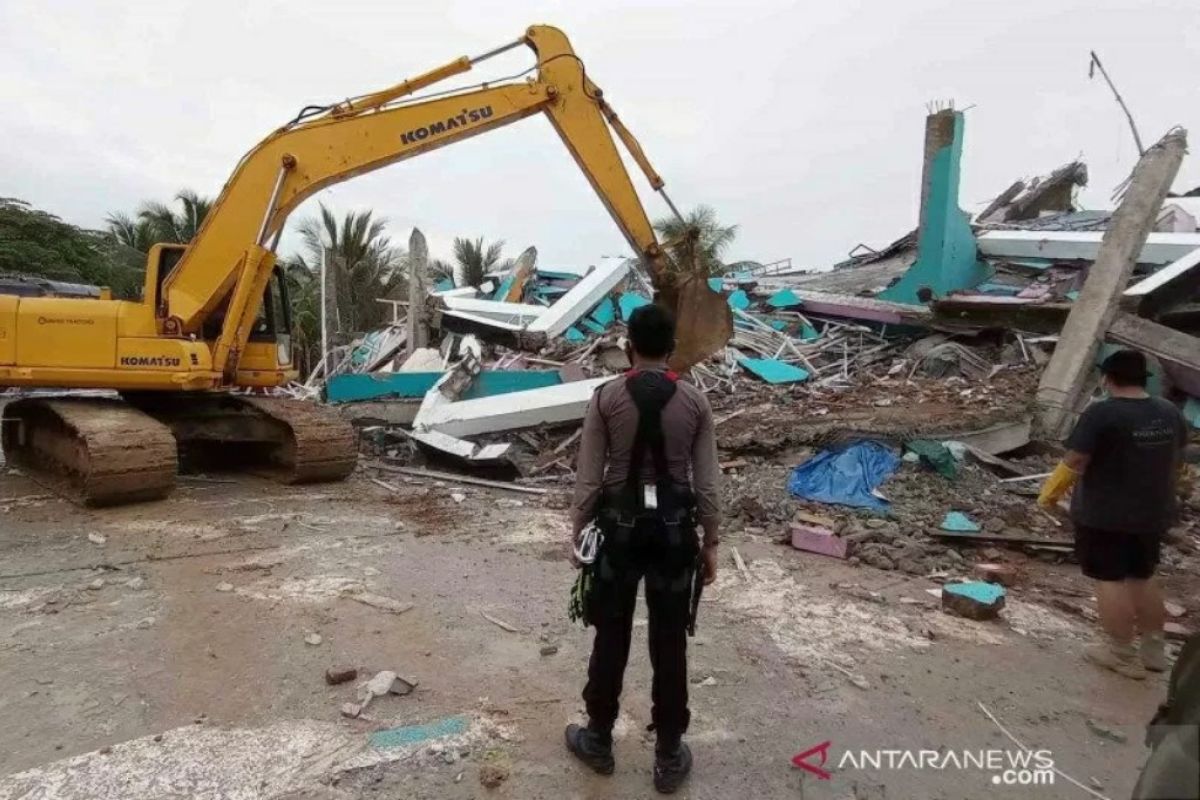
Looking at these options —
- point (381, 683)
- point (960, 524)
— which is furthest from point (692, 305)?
point (381, 683)

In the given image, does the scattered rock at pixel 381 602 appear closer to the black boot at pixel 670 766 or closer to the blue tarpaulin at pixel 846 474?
the black boot at pixel 670 766

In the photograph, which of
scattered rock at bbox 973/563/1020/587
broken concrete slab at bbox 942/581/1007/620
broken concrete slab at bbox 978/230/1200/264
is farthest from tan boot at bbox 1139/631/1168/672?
broken concrete slab at bbox 978/230/1200/264

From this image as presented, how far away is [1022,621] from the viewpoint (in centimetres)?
482

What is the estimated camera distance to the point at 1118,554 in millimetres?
4020

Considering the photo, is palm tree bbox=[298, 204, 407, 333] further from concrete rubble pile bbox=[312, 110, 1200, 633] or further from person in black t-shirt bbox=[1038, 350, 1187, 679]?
person in black t-shirt bbox=[1038, 350, 1187, 679]

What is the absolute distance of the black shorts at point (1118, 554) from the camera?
13.1 ft

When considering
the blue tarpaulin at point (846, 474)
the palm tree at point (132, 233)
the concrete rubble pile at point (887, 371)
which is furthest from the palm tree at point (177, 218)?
the blue tarpaulin at point (846, 474)

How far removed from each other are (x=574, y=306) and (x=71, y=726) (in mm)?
11075

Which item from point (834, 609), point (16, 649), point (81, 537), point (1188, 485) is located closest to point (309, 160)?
point (81, 537)

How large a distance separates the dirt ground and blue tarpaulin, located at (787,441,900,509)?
145 centimetres

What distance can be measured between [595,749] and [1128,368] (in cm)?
332

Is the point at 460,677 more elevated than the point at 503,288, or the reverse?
the point at 503,288

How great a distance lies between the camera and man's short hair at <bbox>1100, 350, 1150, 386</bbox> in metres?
3.97

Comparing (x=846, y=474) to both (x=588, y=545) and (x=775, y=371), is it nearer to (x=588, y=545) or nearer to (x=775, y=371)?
(x=775, y=371)
